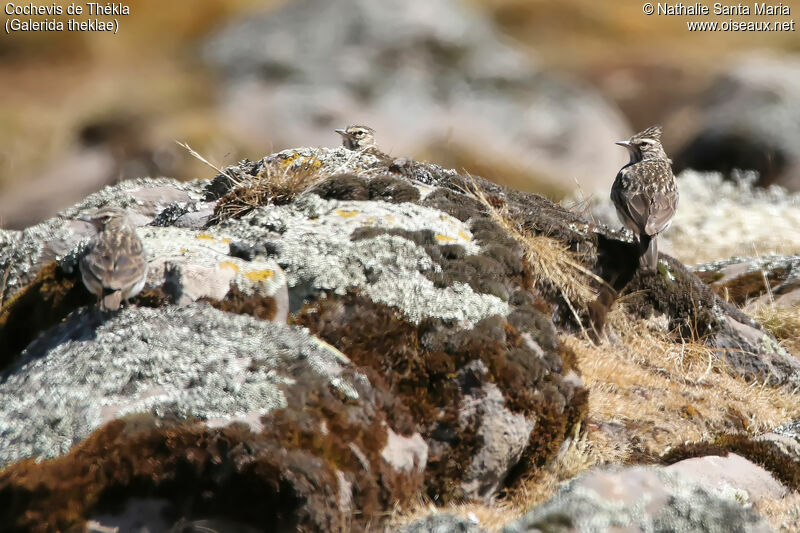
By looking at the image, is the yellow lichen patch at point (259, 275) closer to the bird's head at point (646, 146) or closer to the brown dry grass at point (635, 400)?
the brown dry grass at point (635, 400)

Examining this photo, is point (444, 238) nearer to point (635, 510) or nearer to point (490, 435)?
point (490, 435)

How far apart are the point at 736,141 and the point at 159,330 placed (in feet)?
71.0

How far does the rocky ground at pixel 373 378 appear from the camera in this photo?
4.91 metres

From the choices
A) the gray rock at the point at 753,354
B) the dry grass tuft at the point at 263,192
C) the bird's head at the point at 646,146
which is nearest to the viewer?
the dry grass tuft at the point at 263,192

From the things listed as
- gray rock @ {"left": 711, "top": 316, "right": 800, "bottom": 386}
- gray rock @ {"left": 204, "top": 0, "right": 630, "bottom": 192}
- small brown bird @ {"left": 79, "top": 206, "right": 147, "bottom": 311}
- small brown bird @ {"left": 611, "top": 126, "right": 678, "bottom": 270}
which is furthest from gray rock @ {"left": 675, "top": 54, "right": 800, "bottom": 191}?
small brown bird @ {"left": 79, "top": 206, "right": 147, "bottom": 311}

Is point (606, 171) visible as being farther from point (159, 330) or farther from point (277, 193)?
point (159, 330)

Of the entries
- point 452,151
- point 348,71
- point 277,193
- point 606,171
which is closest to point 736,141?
point 606,171

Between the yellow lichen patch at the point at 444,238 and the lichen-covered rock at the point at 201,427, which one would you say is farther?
the yellow lichen patch at the point at 444,238

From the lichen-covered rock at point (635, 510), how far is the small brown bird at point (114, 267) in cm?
297

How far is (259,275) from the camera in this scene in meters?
6.50

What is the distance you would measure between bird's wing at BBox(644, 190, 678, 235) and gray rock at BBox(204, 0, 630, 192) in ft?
54.4

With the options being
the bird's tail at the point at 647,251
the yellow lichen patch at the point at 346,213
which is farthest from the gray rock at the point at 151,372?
the bird's tail at the point at 647,251

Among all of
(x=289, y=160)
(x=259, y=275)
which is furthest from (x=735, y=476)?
(x=289, y=160)

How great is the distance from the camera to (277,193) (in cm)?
809
